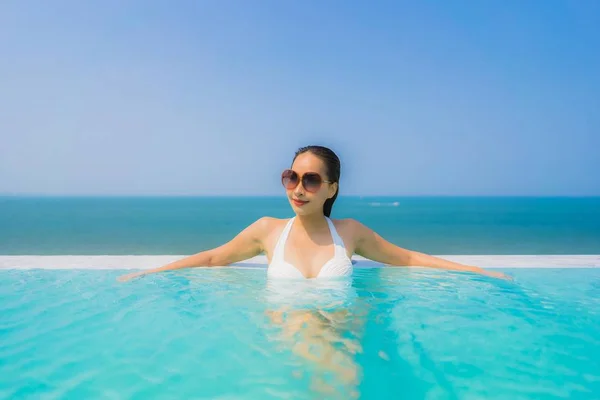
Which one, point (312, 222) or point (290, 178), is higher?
point (290, 178)

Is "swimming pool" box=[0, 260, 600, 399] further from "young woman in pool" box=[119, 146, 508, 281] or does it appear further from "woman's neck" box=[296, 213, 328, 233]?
"woman's neck" box=[296, 213, 328, 233]

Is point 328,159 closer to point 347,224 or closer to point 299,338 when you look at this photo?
point 347,224

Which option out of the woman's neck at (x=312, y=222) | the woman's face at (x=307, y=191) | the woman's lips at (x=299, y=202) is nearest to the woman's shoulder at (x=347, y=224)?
the woman's neck at (x=312, y=222)

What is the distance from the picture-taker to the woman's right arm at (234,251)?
3613 millimetres

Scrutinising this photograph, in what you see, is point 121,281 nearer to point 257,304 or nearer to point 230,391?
point 257,304

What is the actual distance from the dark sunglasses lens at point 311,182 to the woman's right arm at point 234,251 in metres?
0.57

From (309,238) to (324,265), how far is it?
0.26 metres

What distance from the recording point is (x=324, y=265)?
11.0 ft

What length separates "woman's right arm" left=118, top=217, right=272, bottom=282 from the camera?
3.61 metres

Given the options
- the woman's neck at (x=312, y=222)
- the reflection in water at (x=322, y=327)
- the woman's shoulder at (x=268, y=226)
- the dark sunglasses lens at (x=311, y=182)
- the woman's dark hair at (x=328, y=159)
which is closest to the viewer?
the reflection in water at (x=322, y=327)

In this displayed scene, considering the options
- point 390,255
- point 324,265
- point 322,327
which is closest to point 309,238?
point 324,265

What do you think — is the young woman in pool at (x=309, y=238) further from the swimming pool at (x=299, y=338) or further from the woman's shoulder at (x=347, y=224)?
the swimming pool at (x=299, y=338)

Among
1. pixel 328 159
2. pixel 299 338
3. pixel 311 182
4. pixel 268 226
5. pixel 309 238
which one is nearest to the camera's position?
pixel 299 338

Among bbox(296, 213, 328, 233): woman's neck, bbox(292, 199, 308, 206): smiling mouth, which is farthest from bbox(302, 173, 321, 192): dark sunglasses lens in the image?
bbox(296, 213, 328, 233): woman's neck
